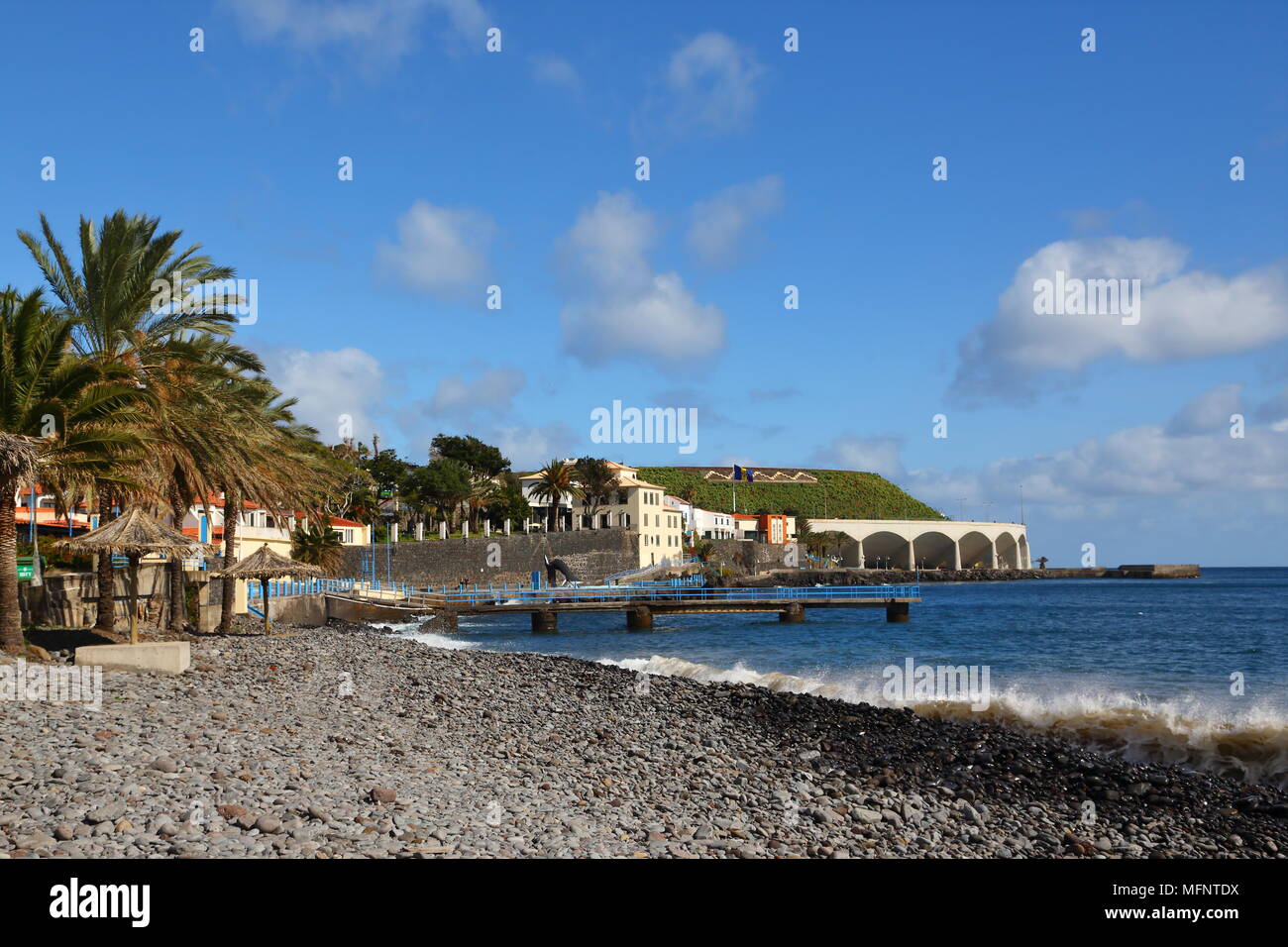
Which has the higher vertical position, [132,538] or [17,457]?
[17,457]

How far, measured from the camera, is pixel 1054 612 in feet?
205

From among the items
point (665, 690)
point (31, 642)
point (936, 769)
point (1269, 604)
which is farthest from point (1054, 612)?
point (31, 642)

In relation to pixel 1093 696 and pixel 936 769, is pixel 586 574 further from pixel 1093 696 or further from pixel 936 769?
pixel 936 769

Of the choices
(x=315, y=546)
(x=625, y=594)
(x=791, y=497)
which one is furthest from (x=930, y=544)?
(x=315, y=546)

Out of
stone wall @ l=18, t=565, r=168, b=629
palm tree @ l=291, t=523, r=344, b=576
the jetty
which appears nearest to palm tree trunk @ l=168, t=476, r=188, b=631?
stone wall @ l=18, t=565, r=168, b=629

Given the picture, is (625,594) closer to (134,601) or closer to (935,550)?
(134,601)

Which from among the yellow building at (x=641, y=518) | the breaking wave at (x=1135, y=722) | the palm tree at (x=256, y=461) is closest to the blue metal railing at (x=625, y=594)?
the palm tree at (x=256, y=461)

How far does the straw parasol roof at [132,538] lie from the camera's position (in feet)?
53.3

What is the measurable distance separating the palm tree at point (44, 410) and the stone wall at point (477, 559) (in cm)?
4790

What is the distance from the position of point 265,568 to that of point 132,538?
9888mm

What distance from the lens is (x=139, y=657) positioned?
1513 cm

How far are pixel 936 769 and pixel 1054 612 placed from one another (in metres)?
56.6

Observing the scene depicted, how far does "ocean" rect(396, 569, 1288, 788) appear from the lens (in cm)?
1422
